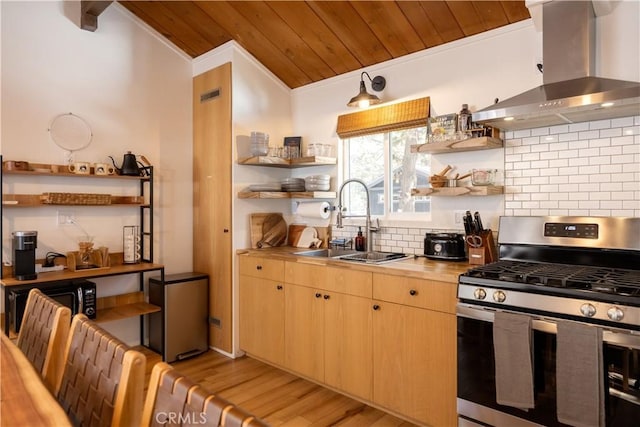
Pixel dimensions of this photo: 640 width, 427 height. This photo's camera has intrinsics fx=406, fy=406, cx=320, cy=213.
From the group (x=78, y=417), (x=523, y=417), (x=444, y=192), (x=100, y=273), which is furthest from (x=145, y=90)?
(x=523, y=417)

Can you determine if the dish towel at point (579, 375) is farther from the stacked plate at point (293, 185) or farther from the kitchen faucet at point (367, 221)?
the stacked plate at point (293, 185)

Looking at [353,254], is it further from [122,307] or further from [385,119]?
[122,307]

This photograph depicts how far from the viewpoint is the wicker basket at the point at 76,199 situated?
9.09ft

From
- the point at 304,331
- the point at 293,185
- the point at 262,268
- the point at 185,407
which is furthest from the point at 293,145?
the point at 185,407

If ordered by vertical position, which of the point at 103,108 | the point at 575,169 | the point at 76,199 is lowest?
the point at 76,199

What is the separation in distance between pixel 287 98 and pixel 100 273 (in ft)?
7.13

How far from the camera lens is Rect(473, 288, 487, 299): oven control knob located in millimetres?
1915

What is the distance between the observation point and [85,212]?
3.13m

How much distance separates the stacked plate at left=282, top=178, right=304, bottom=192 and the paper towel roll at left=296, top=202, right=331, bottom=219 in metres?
0.15

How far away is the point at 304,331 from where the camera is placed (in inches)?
112

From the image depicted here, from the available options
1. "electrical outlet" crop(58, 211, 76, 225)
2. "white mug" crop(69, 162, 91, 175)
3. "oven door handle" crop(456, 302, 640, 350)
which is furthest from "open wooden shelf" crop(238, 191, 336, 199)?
"oven door handle" crop(456, 302, 640, 350)

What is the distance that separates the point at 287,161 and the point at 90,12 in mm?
1855

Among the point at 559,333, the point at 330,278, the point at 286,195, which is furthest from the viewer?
the point at 286,195

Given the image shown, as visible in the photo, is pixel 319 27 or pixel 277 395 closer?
pixel 277 395
